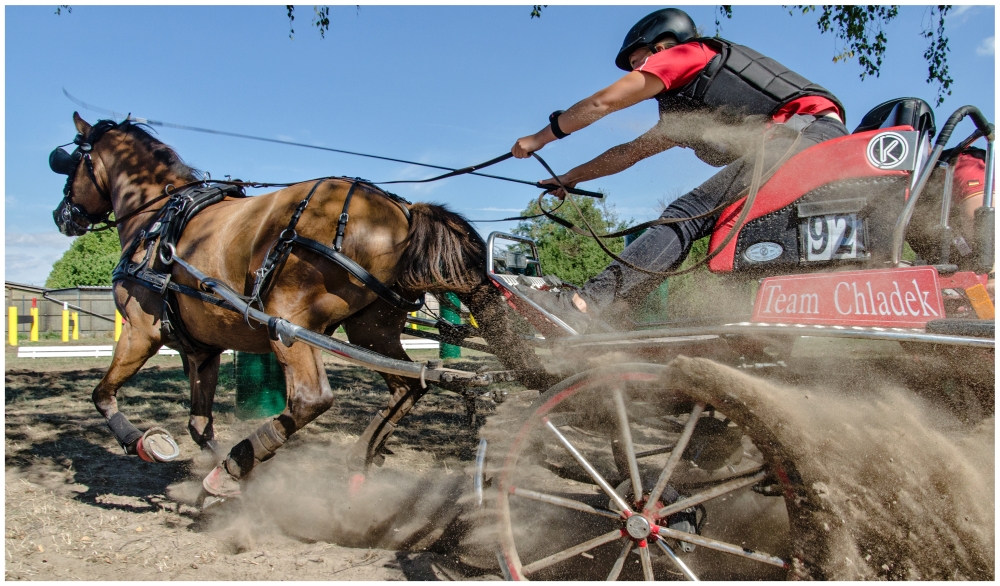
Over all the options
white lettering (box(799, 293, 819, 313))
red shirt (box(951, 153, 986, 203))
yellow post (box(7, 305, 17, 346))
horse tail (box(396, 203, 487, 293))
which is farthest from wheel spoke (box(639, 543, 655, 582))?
yellow post (box(7, 305, 17, 346))

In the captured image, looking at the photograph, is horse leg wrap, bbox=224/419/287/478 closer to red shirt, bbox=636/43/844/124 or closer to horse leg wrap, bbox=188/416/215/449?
horse leg wrap, bbox=188/416/215/449

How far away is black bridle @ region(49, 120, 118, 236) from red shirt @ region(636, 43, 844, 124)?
13.9ft

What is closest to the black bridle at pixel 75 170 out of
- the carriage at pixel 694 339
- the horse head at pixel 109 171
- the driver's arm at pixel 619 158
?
the horse head at pixel 109 171

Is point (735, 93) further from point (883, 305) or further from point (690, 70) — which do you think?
point (883, 305)

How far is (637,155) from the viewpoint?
3.20 m

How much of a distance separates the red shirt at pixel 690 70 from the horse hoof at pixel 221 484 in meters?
3.09

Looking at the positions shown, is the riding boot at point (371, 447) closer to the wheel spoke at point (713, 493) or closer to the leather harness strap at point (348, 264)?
the leather harness strap at point (348, 264)

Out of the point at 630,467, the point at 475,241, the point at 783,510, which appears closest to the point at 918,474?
the point at 783,510

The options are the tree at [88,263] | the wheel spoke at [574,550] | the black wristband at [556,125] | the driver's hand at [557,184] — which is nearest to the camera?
the wheel spoke at [574,550]

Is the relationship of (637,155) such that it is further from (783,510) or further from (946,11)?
(946,11)

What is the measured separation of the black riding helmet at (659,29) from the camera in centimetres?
296

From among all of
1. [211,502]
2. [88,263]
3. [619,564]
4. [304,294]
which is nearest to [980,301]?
[619,564]

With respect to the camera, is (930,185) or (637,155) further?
(637,155)

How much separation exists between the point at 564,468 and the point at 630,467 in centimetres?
54
